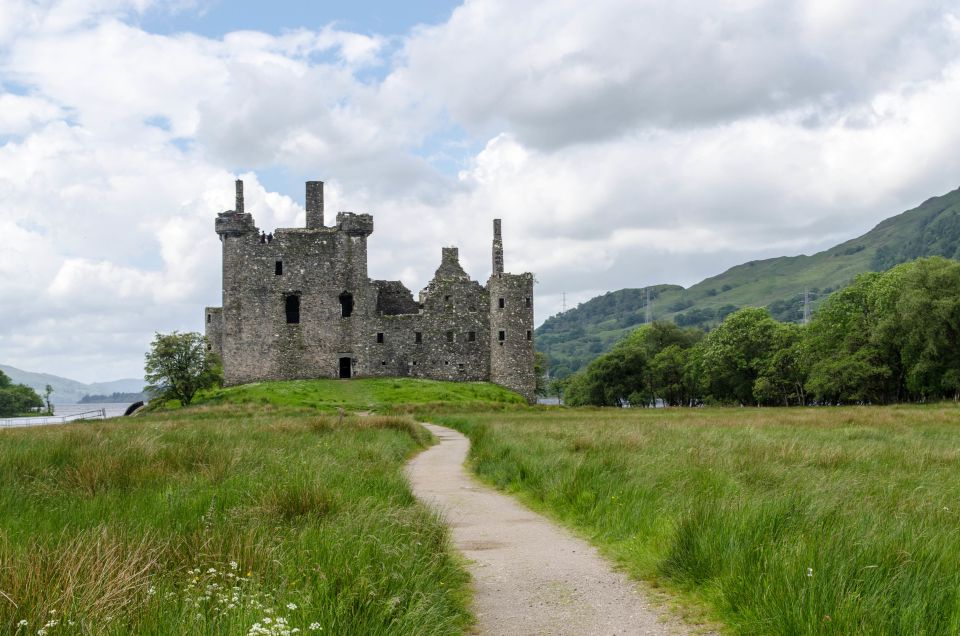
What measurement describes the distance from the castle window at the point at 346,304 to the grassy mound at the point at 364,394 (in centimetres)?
534

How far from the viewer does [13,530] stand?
701cm

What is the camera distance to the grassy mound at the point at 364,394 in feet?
158

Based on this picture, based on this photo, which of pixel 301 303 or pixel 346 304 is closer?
pixel 301 303

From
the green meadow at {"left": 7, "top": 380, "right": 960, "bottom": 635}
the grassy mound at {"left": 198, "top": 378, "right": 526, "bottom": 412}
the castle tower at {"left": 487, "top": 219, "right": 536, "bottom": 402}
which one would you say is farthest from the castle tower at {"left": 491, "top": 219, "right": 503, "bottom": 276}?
the green meadow at {"left": 7, "top": 380, "right": 960, "bottom": 635}

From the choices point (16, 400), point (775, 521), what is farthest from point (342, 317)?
point (16, 400)

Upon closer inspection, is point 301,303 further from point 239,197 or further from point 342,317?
point 239,197

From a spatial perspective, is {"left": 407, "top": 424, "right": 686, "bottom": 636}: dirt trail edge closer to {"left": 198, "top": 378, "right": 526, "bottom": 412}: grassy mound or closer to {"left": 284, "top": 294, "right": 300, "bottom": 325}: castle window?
{"left": 198, "top": 378, "right": 526, "bottom": 412}: grassy mound

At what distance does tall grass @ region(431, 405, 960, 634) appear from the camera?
5531mm

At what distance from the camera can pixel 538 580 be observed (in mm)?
7574

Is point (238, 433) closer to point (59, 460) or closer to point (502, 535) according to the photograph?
point (59, 460)

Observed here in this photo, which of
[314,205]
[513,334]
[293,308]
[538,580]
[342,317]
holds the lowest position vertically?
[538,580]

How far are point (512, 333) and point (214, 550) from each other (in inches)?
2062

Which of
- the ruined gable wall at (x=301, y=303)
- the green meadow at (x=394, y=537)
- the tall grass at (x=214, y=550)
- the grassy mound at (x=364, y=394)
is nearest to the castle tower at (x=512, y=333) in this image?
the grassy mound at (x=364, y=394)

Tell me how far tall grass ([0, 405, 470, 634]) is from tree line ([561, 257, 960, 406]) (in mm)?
47688
